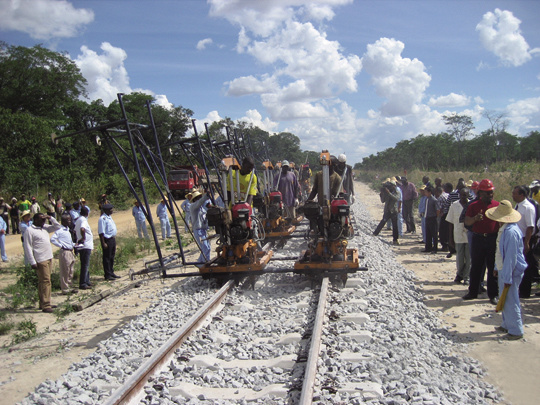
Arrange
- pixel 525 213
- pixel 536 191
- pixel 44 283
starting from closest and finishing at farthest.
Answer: pixel 525 213, pixel 536 191, pixel 44 283

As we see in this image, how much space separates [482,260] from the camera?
6.52m

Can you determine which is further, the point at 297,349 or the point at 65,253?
the point at 65,253

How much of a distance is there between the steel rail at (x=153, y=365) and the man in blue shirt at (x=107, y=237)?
4.65 m

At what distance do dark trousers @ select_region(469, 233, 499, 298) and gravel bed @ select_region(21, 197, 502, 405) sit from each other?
0.89 meters

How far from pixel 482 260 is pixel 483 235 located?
41 centimetres

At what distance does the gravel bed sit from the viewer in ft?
12.6

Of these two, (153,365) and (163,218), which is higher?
(163,218)

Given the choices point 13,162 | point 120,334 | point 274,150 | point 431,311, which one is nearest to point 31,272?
point 120,334

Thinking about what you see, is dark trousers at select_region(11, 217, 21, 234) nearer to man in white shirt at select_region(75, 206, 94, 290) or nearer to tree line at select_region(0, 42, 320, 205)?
tree line at select_region(0, 42, 320, 205)

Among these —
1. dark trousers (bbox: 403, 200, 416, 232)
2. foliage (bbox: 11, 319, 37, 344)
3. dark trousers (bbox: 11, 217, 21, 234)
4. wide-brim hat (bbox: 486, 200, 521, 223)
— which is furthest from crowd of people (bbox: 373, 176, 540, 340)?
dark trousers (bbox: 11, 217, 21, 234)

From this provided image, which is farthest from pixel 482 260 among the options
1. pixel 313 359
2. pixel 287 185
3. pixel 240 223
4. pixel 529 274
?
pixel 287 185

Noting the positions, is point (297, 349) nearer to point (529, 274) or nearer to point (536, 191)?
point (529, 274)

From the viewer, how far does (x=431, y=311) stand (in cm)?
629

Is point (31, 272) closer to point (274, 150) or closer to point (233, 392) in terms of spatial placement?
point (233, 392)
